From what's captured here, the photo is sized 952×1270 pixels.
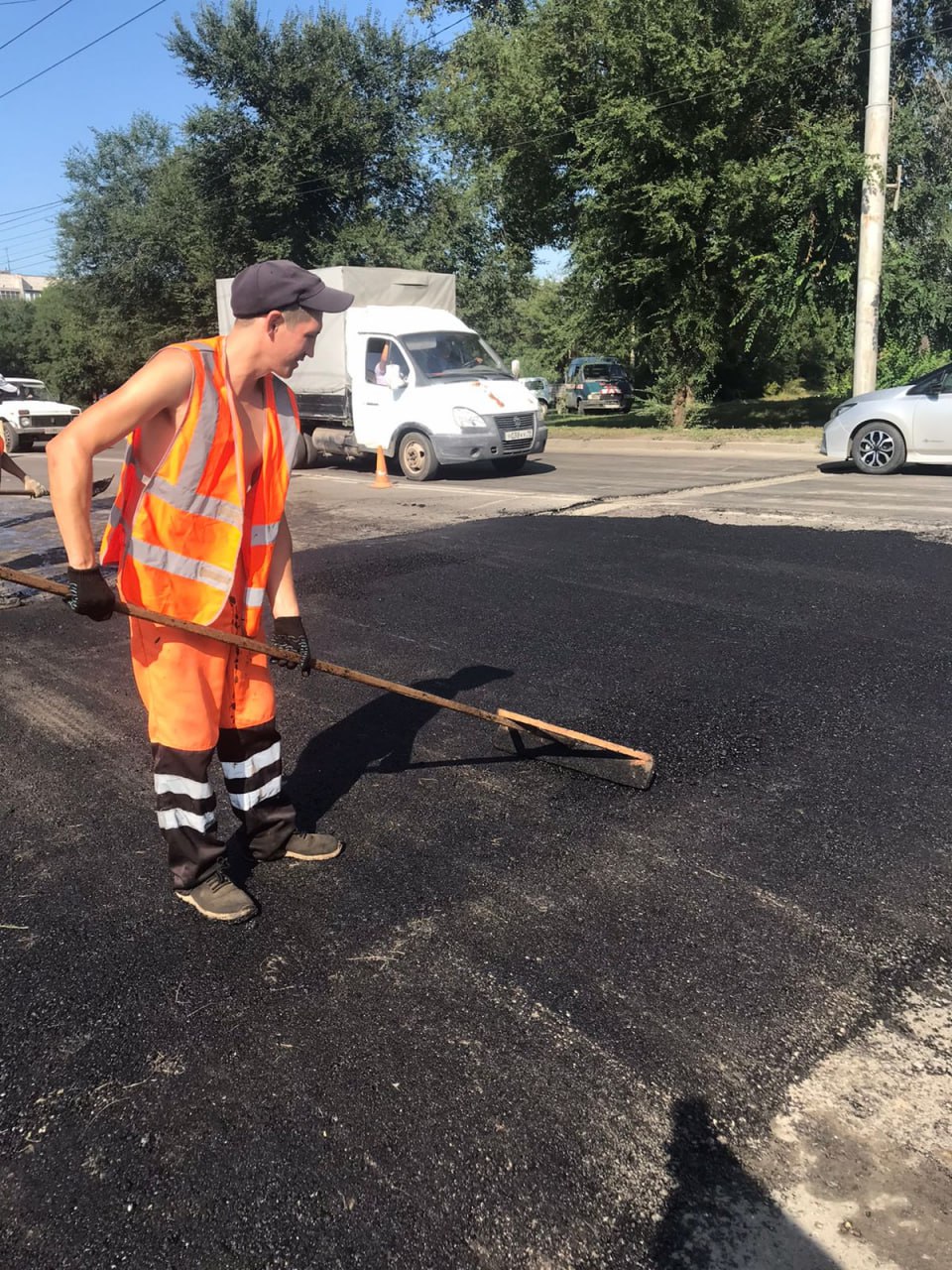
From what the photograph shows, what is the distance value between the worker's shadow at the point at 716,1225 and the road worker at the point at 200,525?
1.43 metres

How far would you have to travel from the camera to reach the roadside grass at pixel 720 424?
1977 cm

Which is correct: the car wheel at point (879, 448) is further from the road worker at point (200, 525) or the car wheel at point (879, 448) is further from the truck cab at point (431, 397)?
the road worker at point (200, 525)

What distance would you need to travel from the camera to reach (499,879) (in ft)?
10.3

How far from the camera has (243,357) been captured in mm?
2840

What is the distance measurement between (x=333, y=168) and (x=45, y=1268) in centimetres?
3185

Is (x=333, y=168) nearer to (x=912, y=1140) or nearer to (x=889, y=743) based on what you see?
(x=889, y=743)

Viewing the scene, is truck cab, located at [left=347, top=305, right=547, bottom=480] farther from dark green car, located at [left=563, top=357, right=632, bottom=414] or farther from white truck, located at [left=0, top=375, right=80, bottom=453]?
dark green car, located at [left=563, top=357, right=632, bottom=414]

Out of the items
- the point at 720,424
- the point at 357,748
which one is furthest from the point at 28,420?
the point at 357,748

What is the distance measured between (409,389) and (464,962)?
1281cm

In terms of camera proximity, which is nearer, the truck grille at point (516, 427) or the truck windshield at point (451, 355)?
the truck grille at point (516, 427)

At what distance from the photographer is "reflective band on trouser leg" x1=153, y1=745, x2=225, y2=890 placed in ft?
9.46

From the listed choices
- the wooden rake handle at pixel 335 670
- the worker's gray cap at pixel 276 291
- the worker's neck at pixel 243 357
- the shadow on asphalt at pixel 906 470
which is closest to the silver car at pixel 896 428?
the shadow on asphalt at pixel 906 470

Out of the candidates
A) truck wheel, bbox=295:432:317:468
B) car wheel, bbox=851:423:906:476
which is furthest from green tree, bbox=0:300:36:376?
car wheel, bbox=851:423:906:476

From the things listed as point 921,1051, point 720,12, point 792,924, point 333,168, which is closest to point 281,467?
point 792,924
